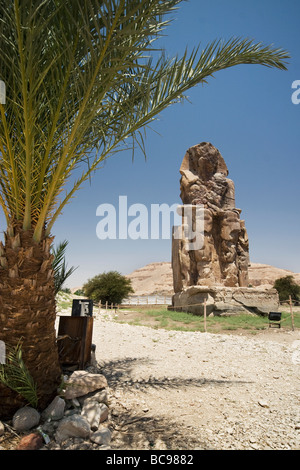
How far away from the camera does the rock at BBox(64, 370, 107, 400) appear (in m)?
3.15

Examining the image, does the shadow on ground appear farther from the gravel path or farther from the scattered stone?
the scattered stone

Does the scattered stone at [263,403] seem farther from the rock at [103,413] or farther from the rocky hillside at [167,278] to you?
the rocky hillside at [167,278]

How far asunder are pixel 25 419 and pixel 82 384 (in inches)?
27.0

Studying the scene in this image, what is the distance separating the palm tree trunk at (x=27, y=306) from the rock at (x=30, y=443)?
21.4 inches

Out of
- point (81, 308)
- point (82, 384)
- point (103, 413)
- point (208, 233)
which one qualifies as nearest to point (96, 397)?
point (82, 384)

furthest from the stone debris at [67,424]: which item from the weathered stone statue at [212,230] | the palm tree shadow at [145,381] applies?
the weathered stone statue at [212,230]

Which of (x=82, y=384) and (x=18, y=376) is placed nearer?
(x=18, y=376)

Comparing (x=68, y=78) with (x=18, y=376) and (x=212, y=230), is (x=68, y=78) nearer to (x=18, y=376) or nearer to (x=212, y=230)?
(x=18, y=376)

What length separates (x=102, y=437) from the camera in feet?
8.29

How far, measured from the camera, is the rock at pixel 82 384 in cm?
315

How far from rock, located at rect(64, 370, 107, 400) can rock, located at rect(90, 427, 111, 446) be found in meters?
0.63

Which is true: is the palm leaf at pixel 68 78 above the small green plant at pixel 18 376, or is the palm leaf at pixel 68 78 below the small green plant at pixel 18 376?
above

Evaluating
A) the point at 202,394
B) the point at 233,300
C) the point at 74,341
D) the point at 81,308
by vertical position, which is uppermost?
the point at 81,308

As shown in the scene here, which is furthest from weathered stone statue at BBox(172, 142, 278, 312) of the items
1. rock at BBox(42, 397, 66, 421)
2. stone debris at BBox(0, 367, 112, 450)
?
rock at BBox(42, 397, 66, 421)
